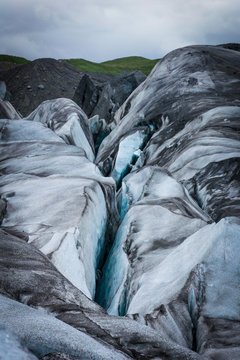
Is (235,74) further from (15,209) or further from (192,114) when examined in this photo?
(15,209)

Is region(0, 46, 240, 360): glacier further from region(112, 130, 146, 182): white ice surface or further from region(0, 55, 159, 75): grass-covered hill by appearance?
region(0, 55, 159, 75): grass-covered hill

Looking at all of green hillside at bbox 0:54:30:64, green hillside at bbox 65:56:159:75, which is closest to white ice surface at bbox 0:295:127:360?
green hillside at bbox 65:56:159:75

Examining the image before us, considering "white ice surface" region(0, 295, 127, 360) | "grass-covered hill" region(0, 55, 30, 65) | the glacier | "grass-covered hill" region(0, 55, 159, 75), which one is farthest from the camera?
"grass-covered hill" region(0, 55, 30, 65)

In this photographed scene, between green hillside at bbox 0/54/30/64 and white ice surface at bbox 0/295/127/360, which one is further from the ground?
green hillside at bbox 0/54/30/64

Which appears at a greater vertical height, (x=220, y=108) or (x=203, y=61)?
(x=203, y=61)

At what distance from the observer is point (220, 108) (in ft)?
31.9

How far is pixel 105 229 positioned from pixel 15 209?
5.30ft

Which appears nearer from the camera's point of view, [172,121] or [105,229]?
[105,229]

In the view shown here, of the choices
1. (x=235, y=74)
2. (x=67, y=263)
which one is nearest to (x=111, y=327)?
(x=67, y=263)

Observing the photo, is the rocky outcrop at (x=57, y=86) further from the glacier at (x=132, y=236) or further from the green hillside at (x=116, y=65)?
the green hillside at (x=116, y=65)

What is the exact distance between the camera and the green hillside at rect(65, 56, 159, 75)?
45094 millimetres

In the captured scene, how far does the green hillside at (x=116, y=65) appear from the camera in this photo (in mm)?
45094

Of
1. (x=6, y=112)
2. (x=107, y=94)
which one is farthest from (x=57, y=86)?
(x=6, y=112)

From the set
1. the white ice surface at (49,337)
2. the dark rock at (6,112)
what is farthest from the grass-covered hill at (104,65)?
the white ice surface at (49,337)
